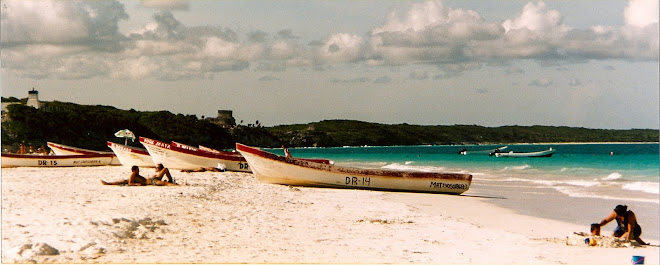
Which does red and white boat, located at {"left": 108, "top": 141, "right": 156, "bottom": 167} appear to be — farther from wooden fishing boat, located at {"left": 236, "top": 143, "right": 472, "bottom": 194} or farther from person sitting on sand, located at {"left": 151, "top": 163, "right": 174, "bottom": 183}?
person sitting on sand, located at {"left": 151, "top": 163, "right": 174, "bottom": 183}

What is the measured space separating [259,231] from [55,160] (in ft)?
71.9

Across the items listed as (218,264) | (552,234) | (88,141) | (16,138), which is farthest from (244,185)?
(88,141)

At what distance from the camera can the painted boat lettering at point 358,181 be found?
20.2m

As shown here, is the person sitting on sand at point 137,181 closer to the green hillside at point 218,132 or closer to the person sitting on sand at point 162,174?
the person sitting on sand at point 162,174

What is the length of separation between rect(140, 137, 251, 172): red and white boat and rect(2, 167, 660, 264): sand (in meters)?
10.3

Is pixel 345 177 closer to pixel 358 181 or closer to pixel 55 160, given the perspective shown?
pixel 358 181

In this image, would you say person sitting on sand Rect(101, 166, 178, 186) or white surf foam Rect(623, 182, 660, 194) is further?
white surf foam Rect(623, 182, 660, 194)

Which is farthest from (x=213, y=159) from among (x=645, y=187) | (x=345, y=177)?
(x=645, y=187)

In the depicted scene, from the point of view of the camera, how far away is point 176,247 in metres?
8.51

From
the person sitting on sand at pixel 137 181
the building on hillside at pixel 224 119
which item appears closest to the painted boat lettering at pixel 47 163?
the person sitting on sand at pixel 137 181

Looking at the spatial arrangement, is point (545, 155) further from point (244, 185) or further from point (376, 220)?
point (376, 220)

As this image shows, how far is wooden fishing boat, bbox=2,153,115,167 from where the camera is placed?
27.6 m

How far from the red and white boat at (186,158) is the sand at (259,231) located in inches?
407

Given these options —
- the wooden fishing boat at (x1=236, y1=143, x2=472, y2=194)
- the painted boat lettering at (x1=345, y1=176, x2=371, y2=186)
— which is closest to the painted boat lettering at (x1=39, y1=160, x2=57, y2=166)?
the wooden fishing boat at (x1=236, y1=143, x2=472, y2=194)
